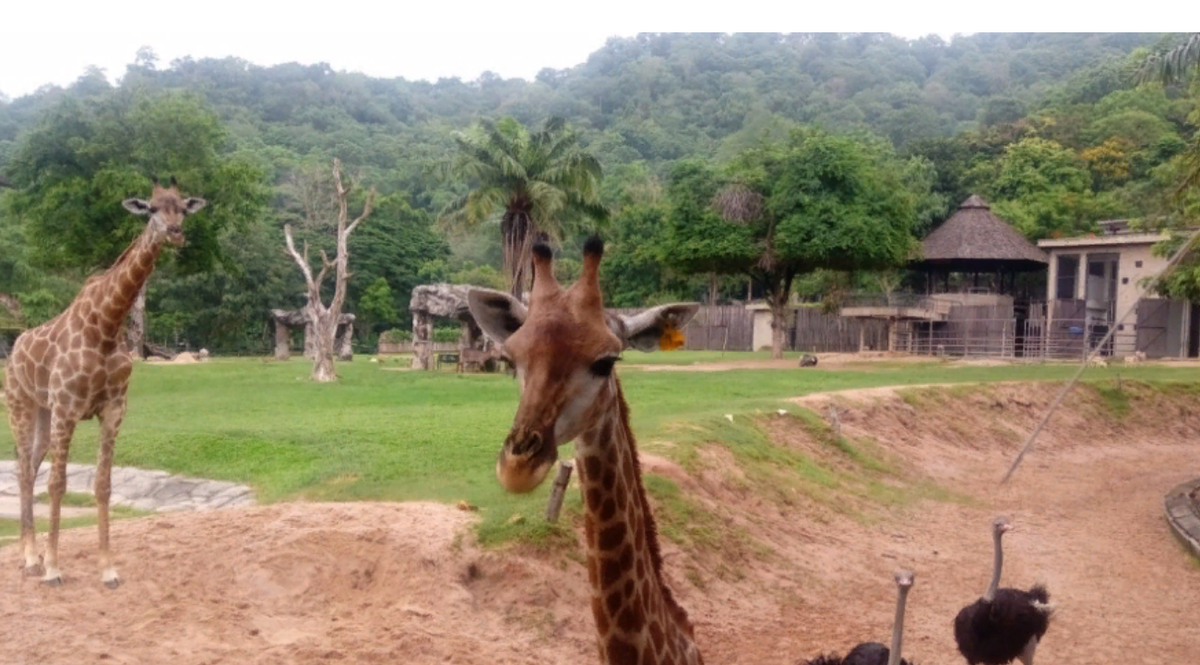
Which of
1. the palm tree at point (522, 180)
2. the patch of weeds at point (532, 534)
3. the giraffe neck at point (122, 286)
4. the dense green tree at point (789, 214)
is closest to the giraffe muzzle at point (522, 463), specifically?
the patch of weeds at point (532, 534)

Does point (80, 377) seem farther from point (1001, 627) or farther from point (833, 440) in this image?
point (833, 440)

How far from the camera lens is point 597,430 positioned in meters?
4.09

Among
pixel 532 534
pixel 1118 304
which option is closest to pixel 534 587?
pixel 532 534

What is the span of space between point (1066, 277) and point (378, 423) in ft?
119

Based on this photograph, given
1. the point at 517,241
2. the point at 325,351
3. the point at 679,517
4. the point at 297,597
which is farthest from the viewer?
the point at 517,241

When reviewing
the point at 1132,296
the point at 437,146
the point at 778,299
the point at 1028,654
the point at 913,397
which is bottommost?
the point at 1028,654

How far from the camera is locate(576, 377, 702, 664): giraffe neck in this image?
421cm

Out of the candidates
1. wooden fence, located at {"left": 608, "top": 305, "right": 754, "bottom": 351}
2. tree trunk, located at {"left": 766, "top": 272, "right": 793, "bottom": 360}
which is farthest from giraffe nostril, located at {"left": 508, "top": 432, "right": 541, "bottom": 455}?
wooden fence, located at {"left": 608, "top": 305, "right": 754, "bottom": 351}

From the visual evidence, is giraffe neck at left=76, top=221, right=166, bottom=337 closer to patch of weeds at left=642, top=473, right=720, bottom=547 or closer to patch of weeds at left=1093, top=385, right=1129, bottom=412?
patch of weeds at left=642, top=473, right=720, bottom=547

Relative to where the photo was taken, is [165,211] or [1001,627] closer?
[1001,627]

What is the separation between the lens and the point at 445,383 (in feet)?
85.7

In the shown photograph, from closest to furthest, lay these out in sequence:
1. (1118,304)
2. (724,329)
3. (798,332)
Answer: (1118,304) → (798,332) → (724,329)

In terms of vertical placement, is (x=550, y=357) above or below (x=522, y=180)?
below

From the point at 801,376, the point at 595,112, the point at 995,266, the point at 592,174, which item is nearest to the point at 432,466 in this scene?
the point at 801,376
